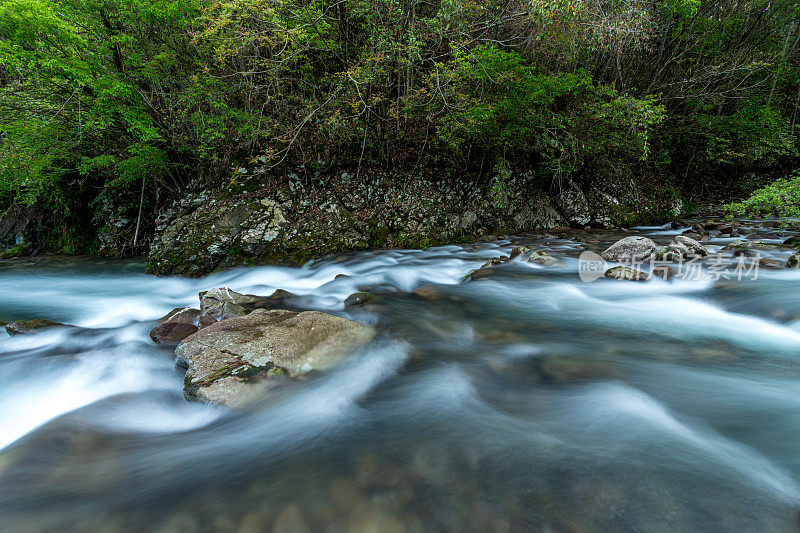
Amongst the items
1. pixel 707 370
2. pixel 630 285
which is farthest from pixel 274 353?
pixel 630 285

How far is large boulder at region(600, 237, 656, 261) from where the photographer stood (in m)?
5.86

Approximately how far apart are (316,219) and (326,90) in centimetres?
383

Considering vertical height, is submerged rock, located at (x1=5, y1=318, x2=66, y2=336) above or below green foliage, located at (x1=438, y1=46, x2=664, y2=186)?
below

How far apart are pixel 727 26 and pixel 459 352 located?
17295 mm

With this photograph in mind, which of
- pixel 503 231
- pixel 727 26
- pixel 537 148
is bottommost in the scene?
pixel 503 231

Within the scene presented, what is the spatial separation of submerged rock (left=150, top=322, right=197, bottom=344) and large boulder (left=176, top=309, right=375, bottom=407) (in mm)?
728

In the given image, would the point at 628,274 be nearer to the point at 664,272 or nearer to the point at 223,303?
the point at 664,272

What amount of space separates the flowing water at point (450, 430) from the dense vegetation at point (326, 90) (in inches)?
205

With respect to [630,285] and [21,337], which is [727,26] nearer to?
[630,285]

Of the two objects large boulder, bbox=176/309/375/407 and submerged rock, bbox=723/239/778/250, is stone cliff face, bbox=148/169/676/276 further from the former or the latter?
submerged rock, bbox=723/239/778/250

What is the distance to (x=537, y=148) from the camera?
953 centimetres

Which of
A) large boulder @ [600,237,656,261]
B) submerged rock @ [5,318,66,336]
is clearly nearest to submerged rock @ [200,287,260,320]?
submerged rock @ [5,318,66,336]

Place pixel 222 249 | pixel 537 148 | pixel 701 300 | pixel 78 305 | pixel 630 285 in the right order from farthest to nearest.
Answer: pixel 537 148 < pixel 222 249 < pixel 78 305 < pixel 630 285 < pixel 701 300

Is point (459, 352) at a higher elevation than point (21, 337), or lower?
lower
